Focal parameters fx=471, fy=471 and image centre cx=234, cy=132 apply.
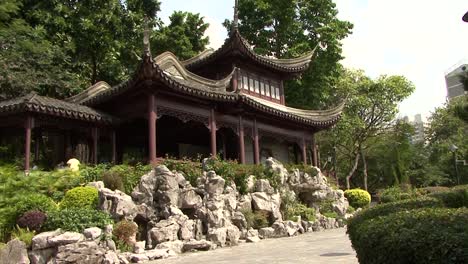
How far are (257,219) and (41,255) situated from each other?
24.1ft

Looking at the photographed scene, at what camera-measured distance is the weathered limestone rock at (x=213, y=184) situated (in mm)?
14469

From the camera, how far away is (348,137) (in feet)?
111

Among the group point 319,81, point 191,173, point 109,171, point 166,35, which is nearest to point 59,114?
point 109,171

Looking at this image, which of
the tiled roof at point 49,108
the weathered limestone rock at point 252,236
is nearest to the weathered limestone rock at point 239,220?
the weathered limestone rock at point 252,236

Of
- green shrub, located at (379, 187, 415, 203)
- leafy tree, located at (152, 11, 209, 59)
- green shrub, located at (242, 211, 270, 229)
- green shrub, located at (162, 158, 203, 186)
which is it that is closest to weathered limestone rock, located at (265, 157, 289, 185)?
green shrub, located at (242, 211, 270, 229)

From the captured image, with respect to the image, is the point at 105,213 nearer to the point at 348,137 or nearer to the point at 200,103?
the point at 200,103

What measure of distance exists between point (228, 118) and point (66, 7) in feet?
35.9

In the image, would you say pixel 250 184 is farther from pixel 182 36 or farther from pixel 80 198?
pixel 182 36

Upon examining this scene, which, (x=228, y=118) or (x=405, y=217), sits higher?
(x=228, y=118)

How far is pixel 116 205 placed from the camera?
12062mm

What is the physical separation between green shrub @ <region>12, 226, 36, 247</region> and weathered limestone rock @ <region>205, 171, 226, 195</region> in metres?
5.33

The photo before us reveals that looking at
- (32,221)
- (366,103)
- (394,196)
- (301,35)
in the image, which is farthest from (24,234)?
(366,103)

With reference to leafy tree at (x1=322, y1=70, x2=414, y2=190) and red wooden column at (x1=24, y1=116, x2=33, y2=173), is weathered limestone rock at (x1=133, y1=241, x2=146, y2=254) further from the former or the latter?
leafy tree at (x1=322, y1=70, x2=414, y2=190)

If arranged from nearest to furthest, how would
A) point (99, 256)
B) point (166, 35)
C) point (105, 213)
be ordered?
point (99, 256)
point (105, 213)
point (166, 35)
